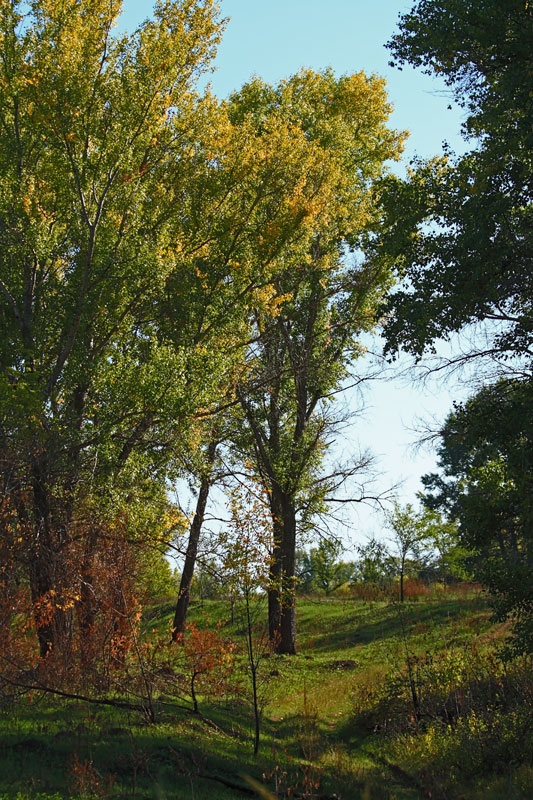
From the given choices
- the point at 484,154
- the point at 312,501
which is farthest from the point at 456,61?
the point at 312,501

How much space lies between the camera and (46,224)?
13438mm

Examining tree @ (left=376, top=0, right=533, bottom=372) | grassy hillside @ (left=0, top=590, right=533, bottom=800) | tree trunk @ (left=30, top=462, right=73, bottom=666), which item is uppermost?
tree @ (left=376, top=0, right=533, bottom=372)

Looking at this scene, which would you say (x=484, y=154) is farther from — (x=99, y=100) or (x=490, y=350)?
(x=99, y=100)

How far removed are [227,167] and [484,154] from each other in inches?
278

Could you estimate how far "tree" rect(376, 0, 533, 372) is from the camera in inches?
385

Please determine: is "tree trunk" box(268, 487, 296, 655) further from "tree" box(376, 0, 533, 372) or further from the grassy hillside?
"tree" box(376, 0, 533, 372)

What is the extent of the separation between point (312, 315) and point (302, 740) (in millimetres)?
14524

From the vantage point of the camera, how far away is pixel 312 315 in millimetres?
22766

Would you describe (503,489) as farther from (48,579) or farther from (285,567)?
(285,567)

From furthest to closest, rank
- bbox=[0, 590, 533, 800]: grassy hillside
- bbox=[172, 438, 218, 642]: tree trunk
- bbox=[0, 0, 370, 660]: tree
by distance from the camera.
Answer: bbox=[172, 438, 218, 642]: tree trunk, bbox=[0, 0, 370, 660]: tree, bbox=[0, 590, 533, 800]: grassy hillside

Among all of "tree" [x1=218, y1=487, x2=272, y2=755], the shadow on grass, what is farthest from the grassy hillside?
the shadow on grass

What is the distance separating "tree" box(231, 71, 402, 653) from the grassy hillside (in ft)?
22.0

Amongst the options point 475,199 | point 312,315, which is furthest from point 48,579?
point 312,315

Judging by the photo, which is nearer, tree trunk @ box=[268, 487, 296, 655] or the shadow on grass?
tree trunk @ box=[268, 487, 296, 655]
